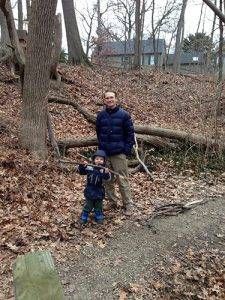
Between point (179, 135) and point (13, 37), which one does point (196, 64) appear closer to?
point (179, 135)

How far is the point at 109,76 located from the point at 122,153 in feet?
43.2

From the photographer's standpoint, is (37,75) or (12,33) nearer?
(37,75)

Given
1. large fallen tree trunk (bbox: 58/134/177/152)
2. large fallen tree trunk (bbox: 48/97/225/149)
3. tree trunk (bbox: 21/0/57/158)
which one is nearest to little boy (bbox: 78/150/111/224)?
tree trunk (bbox: 21/0/57/158)

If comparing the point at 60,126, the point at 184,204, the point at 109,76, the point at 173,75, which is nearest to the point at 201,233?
the point at 184,204

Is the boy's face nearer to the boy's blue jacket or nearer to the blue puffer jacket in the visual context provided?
the boy's blue jacket

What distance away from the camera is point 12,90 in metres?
13.6

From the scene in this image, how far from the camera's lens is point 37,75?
8547mm

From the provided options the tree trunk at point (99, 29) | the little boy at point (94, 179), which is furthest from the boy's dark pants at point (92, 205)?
the tree trunk at point (99, 29)

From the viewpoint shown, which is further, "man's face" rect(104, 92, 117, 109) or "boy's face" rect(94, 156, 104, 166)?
"man's face" rect(104, 92, 117, 109)

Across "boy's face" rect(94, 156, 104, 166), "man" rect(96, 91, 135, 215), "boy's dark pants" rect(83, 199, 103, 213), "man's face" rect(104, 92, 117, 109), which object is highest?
"man's face" rect(104, 92, 117, 109)

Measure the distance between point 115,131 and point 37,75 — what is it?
2799 mm

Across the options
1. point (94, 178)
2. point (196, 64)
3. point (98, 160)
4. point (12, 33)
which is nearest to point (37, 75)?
point (12, 33)

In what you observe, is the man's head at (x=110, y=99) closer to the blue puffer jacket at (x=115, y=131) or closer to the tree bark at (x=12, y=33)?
the blue puffer jacket at (x=115, y=131)

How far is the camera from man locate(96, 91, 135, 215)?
663 cm
